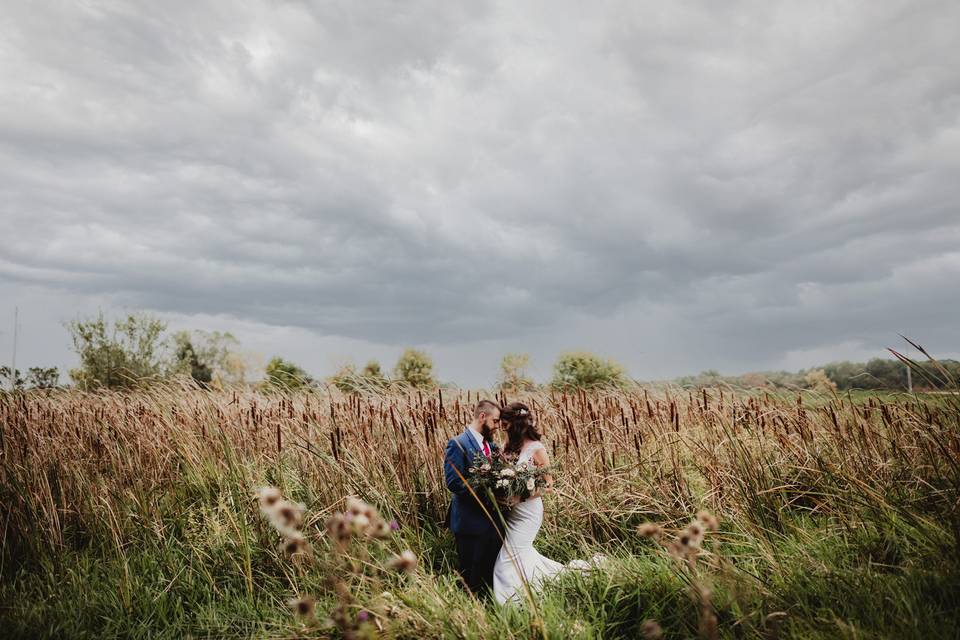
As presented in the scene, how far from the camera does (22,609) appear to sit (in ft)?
12.5

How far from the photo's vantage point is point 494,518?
14.7 feet

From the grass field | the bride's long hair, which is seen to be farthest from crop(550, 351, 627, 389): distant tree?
the bride's long hair

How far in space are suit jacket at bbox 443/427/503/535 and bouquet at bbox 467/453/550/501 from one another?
0.12 metres

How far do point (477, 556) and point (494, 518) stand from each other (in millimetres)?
314

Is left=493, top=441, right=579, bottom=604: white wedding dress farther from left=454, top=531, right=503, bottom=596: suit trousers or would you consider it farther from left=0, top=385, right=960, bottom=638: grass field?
left=0, top=385, right=960, bottom=638: grass field

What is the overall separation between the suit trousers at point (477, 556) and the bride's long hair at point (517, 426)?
744mm

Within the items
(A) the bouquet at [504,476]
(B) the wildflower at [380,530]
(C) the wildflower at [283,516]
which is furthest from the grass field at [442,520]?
(A) the bouquet at [504,476]

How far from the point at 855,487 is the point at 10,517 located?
672 cm

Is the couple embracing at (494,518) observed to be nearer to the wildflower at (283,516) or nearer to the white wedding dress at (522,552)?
the white wedding dress at (522,552)

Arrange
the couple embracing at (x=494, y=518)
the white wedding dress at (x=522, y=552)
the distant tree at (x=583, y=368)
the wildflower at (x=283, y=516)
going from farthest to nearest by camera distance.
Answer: the distant tree at (x=583, y=368), the couple embracing at (x=494, y=518), the white wedding dress at (x=522, y=552), the wildflower at (x=283, y=516)

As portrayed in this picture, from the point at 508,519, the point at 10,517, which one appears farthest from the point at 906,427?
the point at 10,517

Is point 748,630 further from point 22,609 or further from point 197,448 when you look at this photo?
point 197,448

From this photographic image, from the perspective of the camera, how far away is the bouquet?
13.8 ft

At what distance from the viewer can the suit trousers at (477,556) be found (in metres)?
4.28
